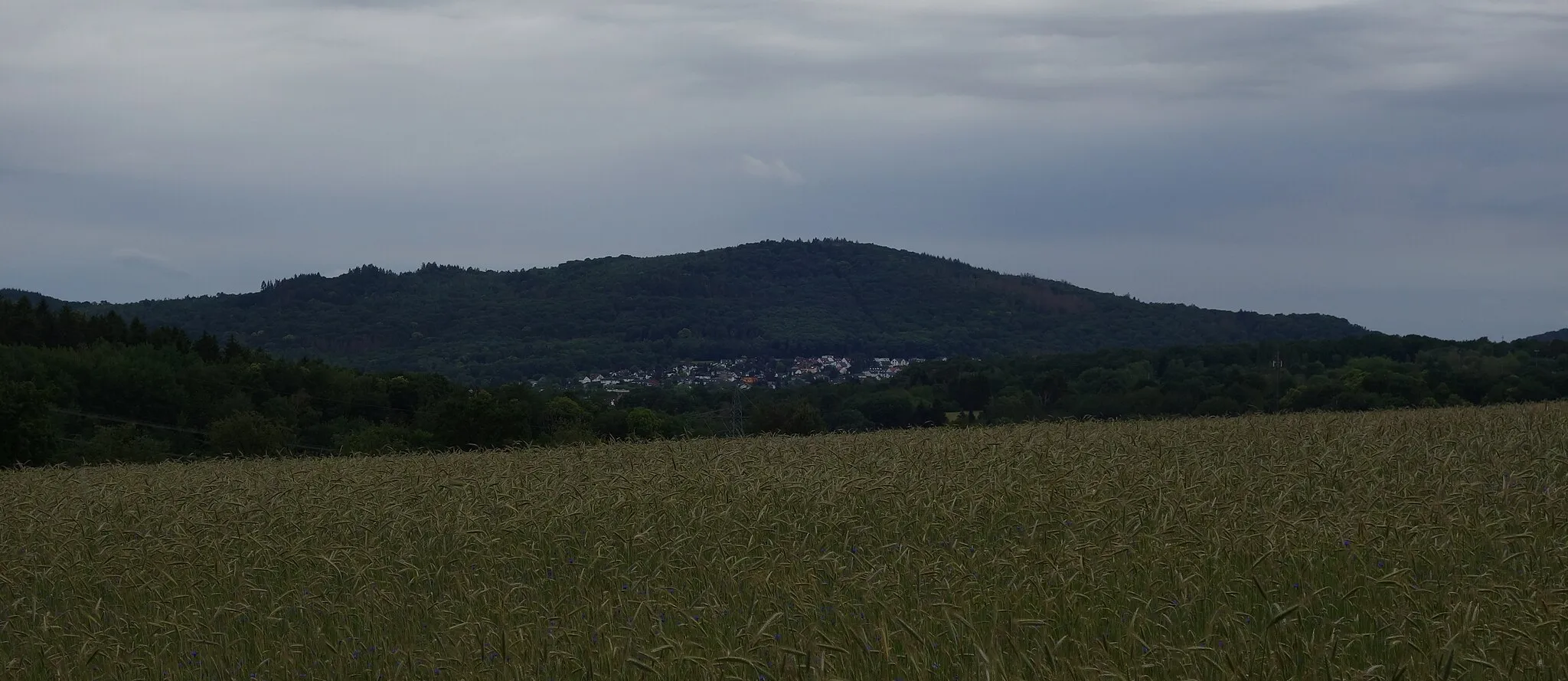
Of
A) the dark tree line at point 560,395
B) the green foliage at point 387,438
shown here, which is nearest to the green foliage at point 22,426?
the dark tree line at point 560,395

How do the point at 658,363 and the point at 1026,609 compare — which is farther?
the point at 658,363

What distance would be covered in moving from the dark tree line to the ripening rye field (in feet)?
88.9

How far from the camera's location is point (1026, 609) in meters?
6.52

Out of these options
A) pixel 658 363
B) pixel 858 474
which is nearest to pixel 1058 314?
pixel 658 363

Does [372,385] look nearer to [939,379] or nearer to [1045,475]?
[939,379]

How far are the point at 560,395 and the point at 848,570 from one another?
67346mm

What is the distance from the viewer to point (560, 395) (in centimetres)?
7400

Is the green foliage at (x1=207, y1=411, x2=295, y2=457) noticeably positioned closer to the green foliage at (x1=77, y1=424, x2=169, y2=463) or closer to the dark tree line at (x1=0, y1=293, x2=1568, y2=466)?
the dark tree line at (x1=0, y1=293, x2=1568, y2=466)

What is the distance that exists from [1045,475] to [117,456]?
168ft

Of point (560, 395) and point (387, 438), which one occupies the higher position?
point (560, 395)

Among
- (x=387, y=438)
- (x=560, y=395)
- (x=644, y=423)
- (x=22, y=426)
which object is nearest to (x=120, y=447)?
(x=387, y=438)

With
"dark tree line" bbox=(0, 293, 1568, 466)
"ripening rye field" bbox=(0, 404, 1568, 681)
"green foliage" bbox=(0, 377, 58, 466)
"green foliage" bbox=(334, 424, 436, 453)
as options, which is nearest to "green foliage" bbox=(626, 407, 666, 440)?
"dark tree line" bbox=(0, 293, 1568, 466)

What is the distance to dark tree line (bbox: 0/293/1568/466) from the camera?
47.4 metres

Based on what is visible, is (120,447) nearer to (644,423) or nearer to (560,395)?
(644,423)
